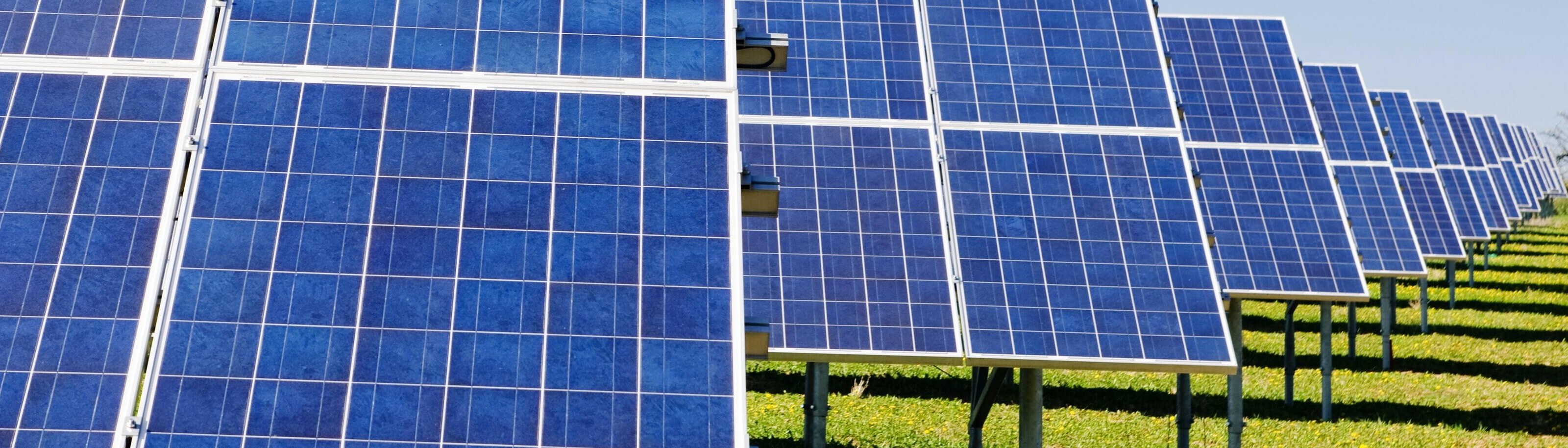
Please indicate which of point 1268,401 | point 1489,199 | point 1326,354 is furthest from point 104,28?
point 1489,199

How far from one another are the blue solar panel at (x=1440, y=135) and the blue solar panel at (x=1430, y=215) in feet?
37.2

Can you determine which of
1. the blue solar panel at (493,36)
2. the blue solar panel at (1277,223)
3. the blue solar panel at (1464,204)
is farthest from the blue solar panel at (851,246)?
the blue solar panel at (1464,204)

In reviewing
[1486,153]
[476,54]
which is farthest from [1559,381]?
[1486,153]

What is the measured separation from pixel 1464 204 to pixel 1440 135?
293 inches

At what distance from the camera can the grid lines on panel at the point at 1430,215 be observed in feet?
98.7

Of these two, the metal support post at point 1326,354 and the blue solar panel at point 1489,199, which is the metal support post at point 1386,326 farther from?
the blue solar panel at point 1489,199

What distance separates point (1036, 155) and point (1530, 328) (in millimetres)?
25823

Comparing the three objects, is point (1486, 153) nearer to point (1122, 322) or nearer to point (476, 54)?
point (1122, 322)

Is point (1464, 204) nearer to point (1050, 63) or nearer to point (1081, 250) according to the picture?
point (1050, 63)

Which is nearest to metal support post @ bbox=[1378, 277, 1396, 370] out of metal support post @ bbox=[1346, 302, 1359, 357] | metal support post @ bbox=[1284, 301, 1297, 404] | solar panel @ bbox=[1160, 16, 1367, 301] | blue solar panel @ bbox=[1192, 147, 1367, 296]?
metal support post @ bbox=[1346, 302, 1359, 357]

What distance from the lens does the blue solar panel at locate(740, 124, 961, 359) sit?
11.8 meters

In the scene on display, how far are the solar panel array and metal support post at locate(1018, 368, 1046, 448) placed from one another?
0.84m

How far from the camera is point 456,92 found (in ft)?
26.1

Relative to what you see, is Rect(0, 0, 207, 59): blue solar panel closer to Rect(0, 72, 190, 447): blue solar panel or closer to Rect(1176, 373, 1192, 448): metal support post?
Rect(0, 72, 190, 447): blue solar panel
